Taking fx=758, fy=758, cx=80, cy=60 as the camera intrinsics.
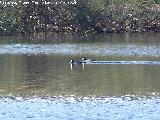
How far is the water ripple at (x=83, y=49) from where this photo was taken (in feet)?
206

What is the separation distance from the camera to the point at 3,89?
40.0 meters

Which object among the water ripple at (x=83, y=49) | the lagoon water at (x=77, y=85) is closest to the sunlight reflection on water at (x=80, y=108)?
the lagoon water at (x=77, y=85)

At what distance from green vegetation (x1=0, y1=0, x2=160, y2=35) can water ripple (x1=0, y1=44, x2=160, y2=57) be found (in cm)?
2258

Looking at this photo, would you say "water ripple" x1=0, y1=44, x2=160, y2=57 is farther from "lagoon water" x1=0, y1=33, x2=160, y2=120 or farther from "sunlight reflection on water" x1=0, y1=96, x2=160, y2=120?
"sunlight reflection on water" x1=0, y1=96, x2=160, y2=120

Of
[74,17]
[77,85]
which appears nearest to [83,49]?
[77,85]

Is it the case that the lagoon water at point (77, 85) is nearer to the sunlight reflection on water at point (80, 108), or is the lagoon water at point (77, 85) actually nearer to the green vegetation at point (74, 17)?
the sunlight reflection on water at point (80, 108)

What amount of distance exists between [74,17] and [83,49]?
95.3ft

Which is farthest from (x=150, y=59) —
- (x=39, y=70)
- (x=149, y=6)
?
(x=149, y=6)

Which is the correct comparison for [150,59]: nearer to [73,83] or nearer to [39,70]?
[39,70]

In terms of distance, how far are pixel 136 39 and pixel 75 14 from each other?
17.2 metres

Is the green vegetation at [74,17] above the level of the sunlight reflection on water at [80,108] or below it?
above

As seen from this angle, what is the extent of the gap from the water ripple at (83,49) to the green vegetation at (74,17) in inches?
889

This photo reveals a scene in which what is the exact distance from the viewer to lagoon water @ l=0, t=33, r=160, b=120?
32.4 meters

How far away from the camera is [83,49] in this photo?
68062 mm
